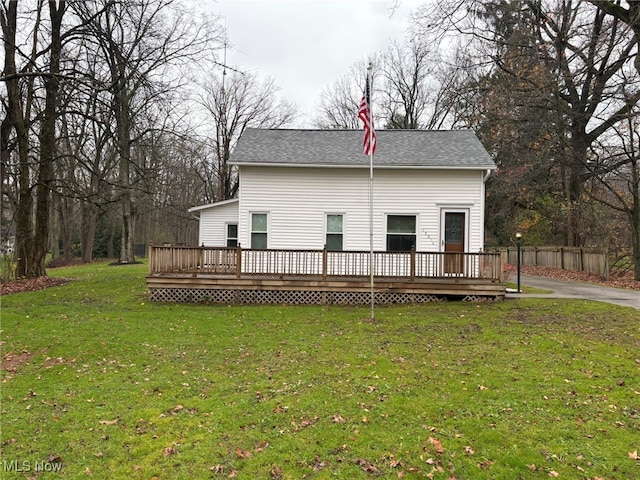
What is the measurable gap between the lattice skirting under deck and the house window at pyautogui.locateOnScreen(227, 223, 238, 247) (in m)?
4.09

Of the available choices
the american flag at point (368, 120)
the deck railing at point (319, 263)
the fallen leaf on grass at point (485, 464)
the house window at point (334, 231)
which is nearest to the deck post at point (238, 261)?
the deck railing at point (319, 263)

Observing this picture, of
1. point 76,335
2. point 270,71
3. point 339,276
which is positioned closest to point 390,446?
point 76,335

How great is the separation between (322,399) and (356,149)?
10.3 meters

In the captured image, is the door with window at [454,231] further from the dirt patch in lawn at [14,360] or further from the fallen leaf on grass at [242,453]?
the dirt patch in lawn at [14,360]

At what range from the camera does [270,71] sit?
33.3 metres

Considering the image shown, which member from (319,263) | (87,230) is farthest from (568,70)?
(87,230)

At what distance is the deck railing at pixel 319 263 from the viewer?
1150cm

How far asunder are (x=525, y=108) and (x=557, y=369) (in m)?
17.9

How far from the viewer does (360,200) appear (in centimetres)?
1292

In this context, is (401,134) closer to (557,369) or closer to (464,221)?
(464,221)

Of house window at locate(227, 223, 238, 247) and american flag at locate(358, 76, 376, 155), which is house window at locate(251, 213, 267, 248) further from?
american flag at locate(358, 76, 376, 155)

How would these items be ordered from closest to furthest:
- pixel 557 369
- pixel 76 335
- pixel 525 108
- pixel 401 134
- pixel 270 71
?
pixel 557 369, pixel 76 335, pixel 401 134, pixel 525 108, pixel 270 71

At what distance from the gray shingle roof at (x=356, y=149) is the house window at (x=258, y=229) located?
1705 millimetres

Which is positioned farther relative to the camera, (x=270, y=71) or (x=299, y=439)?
(x=270, y=71)
